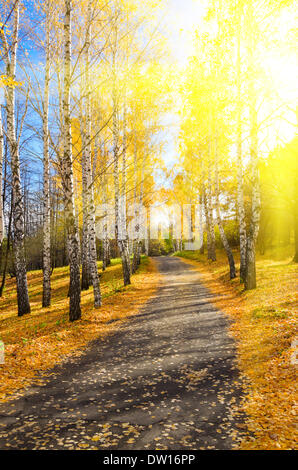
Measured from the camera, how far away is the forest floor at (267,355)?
4207mm

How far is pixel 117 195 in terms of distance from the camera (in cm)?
1645

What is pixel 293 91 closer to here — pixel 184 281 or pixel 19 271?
pixel 184 281

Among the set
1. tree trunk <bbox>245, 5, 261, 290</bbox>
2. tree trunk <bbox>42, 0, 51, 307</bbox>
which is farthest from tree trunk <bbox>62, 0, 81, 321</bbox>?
tree trunk <bbox>245, 5, 261, 290</bbox>

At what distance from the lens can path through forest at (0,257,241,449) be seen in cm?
408

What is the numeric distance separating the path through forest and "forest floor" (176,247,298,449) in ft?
Answer: 0.93

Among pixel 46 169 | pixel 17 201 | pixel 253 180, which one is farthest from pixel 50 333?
pixel 253 180

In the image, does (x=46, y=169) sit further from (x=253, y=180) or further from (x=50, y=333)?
(x=253, y=180)

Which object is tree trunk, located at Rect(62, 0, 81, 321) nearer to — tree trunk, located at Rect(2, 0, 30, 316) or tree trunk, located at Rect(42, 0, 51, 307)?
tree trunk, located at Rect(2, 0, 30, 316)

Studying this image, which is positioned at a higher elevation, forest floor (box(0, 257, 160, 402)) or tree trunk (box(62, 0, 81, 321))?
tree trunk (box(62, 0, 81, 321))

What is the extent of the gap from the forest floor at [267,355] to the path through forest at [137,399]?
0.28 meters

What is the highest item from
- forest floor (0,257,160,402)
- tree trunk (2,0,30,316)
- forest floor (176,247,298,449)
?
tree trunk (2,0,30,316)

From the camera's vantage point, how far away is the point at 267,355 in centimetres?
683

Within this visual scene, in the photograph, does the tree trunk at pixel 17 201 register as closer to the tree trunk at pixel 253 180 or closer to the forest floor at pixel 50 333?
the forest floor at pixel 50 333
